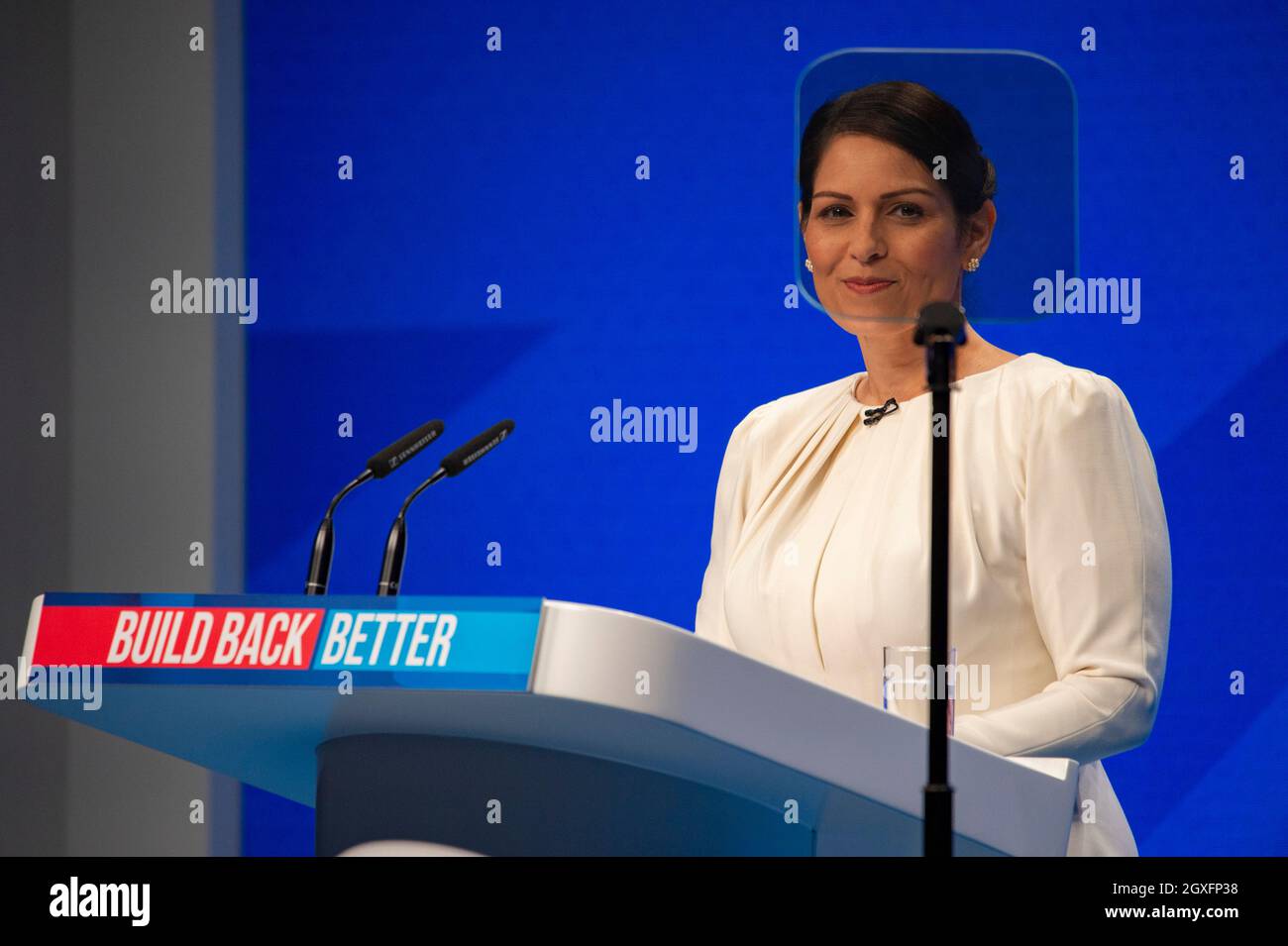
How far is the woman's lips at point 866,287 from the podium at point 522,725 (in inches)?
35.5

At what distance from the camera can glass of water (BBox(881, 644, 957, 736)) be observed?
185cm

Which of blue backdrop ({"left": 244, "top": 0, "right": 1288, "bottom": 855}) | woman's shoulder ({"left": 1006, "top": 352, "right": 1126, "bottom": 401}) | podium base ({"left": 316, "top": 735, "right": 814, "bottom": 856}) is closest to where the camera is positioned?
podium base ({"left": 316, "top": 735, "right": 814, "bottom": 856})

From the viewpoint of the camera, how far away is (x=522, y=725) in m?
1.23

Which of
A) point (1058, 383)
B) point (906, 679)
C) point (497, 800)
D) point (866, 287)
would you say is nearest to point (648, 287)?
point (866, 287)

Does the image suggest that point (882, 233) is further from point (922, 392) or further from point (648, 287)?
point (648, 287)

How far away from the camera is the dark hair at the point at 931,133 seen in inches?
81.2

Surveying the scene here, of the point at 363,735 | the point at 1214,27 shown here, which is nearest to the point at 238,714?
the point at 363,735

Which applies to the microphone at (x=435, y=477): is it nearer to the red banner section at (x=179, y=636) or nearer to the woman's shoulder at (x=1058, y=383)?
the red banner section at (x=179, y=636)

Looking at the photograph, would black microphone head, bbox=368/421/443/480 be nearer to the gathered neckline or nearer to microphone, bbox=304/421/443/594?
microphone, bbox=304/421/443/594

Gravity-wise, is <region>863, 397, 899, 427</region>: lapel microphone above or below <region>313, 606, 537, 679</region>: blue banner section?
above

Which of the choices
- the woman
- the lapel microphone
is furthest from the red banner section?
the lapel microphone

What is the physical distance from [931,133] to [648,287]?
1.70 metres

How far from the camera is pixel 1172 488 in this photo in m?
3.58

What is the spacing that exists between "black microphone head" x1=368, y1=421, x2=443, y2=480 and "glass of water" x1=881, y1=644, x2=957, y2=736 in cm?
65
